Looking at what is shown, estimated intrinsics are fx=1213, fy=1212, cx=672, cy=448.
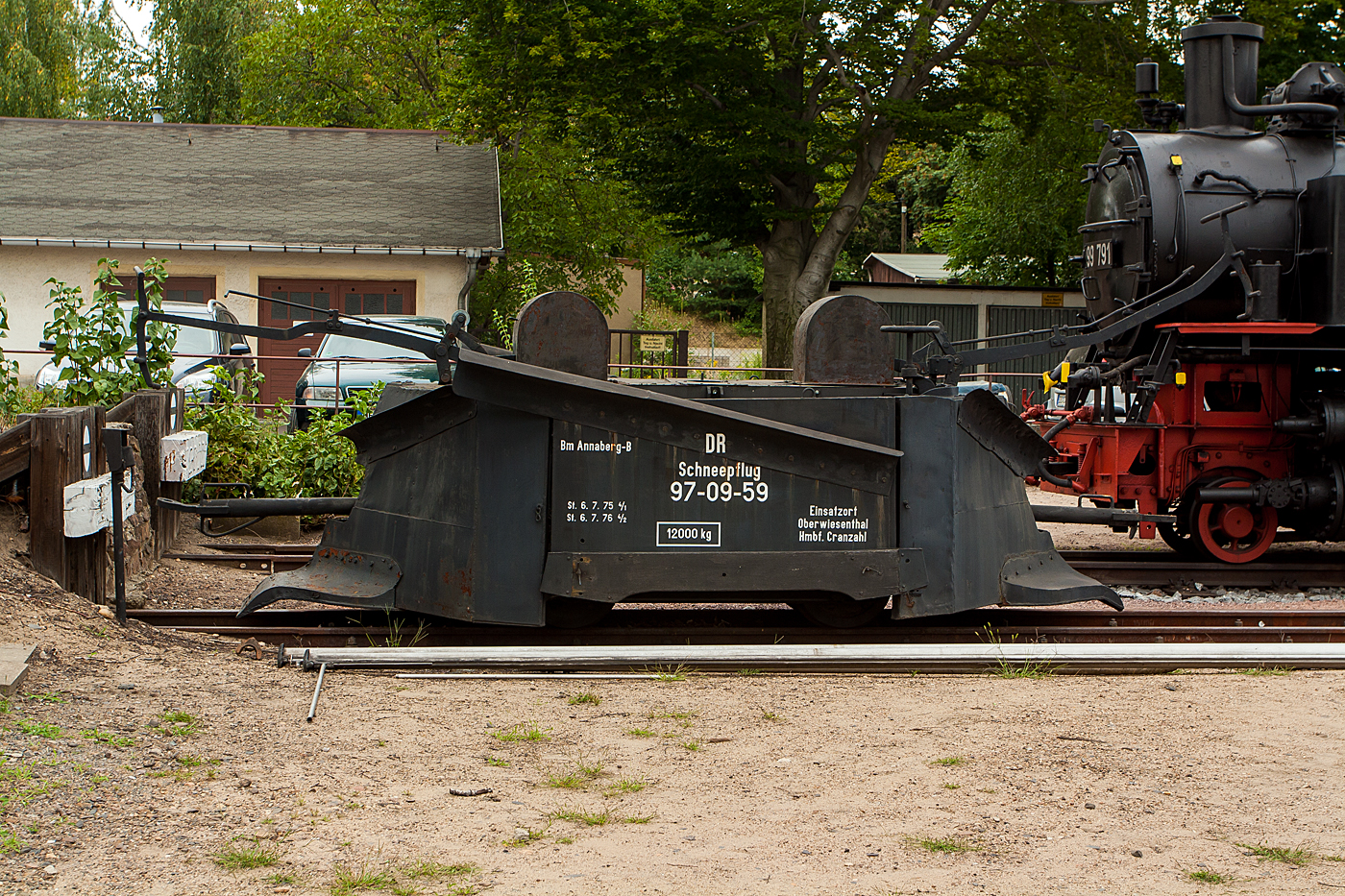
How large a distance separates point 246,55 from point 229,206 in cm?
1351

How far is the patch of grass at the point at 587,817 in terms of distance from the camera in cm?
418

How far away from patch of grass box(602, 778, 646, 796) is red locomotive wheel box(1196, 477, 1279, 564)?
21.6 feet

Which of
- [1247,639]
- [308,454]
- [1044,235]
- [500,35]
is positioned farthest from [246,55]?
[1247,639]

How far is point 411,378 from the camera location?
579 inches

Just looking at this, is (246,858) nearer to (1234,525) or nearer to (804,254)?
(1234,525)

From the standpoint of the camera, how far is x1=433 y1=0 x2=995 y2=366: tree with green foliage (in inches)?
Result: 806

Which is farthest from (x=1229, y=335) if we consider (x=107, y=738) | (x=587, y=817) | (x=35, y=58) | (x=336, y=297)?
(x=35, y=58)

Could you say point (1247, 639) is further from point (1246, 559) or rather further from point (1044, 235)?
point (1044, 235)

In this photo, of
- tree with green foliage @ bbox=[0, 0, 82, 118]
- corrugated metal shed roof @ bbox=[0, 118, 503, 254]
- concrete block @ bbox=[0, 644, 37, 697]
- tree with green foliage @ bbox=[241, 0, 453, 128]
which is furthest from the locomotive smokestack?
tree with green foliage @ bbox=[0, 0, 82, 118]

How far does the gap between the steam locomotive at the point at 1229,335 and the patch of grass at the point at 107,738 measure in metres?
6.86

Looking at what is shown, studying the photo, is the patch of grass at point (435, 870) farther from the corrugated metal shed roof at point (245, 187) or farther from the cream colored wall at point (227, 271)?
the corrugated metal shed roof at point (245, 187)

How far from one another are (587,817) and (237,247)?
19661 millimetres

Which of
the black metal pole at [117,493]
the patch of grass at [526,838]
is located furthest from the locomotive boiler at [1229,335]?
the black metal pole at [117,493]

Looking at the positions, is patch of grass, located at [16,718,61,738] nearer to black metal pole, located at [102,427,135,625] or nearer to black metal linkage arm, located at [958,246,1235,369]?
black metal pole, located at [102,427,135,625]
